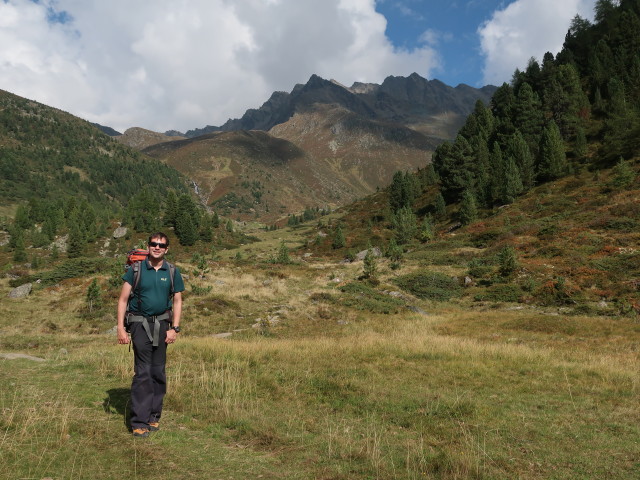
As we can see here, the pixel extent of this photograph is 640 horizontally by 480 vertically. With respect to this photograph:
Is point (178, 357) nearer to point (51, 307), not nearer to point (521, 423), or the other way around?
point (521, 423)

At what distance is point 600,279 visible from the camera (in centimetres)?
2597

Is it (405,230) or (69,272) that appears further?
(405,230)

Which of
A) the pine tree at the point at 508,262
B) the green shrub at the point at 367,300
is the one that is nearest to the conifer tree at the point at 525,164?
the pine tree at the point at 508,262

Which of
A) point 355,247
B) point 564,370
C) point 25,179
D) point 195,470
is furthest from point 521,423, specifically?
point 25,179

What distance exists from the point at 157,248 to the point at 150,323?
3.89 ft

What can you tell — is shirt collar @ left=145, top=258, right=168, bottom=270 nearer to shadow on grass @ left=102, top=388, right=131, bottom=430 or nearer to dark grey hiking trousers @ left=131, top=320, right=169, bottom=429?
dark grey hiking trousers @ left=131, top=320, right=169, bottom=429

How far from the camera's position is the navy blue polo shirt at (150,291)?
5.61m

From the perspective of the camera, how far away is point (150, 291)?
5648 millimetres

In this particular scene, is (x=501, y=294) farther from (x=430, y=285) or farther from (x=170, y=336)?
(x=170, y=336)

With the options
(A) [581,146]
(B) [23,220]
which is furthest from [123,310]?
(B) [23,220]

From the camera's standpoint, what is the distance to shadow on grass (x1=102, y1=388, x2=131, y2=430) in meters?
5.89

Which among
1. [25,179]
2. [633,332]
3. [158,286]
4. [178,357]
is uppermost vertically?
[25,179]

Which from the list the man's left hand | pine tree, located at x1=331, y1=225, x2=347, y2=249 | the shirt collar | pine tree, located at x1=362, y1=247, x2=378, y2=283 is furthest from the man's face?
pine tree, located at x1=331, y1=225, x2=347, y2=249

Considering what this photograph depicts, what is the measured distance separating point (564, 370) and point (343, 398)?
6411 mm
